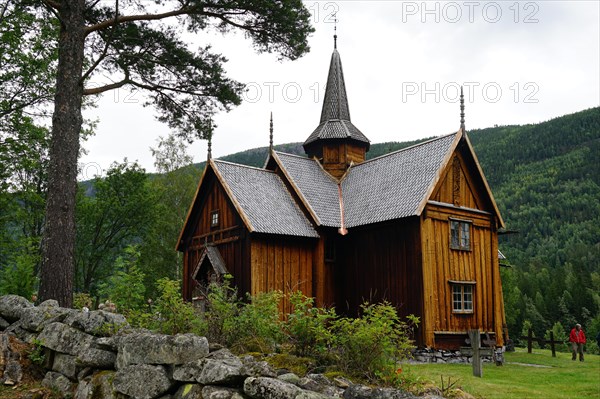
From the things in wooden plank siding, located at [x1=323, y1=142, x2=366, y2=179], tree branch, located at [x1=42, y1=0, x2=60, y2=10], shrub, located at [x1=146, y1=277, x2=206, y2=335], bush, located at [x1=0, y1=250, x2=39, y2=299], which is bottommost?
shrub, located at [x1=146, y1=277, x2=206, y2=335]

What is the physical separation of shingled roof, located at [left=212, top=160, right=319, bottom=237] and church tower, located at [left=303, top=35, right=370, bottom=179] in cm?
310

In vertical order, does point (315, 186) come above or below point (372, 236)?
above

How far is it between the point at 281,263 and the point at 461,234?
22.3 feet

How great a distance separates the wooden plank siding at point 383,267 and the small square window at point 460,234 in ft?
6.53

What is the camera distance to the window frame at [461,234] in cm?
2028

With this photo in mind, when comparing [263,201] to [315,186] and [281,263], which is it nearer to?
[281,263]

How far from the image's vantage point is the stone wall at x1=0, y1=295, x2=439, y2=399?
571 centimetres

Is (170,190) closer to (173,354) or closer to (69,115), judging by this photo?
(69,115)

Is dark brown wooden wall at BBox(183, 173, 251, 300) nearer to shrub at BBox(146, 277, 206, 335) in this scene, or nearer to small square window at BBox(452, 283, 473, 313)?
small square window at BBox(452, 283, 473, 313)

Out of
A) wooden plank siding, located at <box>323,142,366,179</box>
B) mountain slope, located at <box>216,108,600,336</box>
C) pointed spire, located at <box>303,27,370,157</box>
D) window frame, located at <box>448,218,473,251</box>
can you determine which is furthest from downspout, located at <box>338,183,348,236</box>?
mountain slope, located at <box>216,108,600,336</box>

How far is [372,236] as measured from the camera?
20.5 m

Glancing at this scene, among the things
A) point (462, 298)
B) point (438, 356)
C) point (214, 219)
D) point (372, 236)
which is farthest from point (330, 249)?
point (438, 356)

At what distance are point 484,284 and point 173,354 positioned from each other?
17.1 metres

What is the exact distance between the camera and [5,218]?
2584 cm
